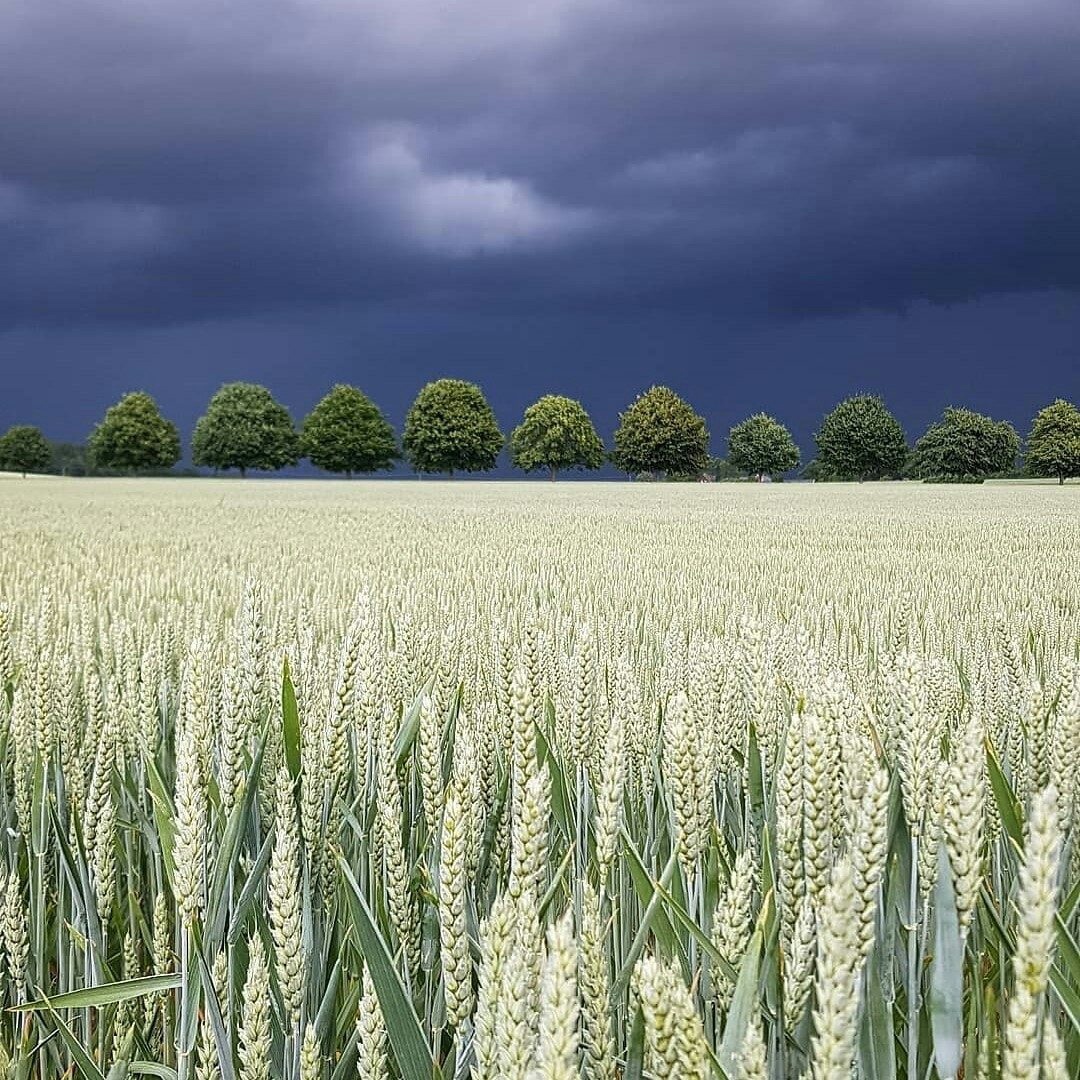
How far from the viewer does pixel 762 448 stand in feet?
287

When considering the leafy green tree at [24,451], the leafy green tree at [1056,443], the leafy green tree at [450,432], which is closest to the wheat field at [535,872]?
the leafy green tree at [1056,443]

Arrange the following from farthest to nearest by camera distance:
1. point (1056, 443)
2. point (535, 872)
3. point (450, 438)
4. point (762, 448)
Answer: point (762, 448) < point (450, 438) < point (1056, 443) < point (535, 872)

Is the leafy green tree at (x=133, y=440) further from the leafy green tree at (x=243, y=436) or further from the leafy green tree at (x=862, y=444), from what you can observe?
the leafy green tree at (x=862, y=444)

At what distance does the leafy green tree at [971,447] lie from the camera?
69688mm

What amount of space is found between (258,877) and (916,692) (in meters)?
1.04

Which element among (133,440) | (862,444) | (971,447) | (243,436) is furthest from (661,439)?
(133,440)

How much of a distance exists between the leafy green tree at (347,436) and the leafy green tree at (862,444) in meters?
39.2

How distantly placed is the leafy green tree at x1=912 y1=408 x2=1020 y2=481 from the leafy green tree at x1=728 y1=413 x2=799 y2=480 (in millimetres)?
Answer: 16727

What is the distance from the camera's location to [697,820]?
129cm

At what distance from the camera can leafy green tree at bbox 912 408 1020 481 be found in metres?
69.7

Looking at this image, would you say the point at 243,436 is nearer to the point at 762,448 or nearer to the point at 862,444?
the point at 762,448

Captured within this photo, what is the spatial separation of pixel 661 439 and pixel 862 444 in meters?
18.1

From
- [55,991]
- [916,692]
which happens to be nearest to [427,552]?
[55,991]

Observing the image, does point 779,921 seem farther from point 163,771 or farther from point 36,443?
point 36,443
